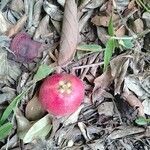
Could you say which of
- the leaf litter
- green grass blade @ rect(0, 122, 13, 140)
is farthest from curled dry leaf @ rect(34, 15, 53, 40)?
green grass blade @ rect(0, 122, 13, 140)

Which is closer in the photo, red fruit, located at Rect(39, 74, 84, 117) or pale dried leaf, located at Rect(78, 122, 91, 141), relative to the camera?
red fruit, located at Rect(39, 74, 84, 117)

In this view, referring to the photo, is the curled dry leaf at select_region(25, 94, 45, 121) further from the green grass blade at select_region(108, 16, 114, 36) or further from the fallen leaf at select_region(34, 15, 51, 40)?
the green grass blade at select_region(108, 16, 114, 36)

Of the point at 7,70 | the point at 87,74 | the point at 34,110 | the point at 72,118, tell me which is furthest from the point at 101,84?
the point at 7,70

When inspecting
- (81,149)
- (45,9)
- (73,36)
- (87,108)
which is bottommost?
(81,149)

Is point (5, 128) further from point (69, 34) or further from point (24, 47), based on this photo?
point (69, 34)

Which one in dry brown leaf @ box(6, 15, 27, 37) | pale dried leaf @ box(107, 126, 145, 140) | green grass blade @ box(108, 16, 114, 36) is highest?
dry brown leaf @ box(6, 15, 27, 37)

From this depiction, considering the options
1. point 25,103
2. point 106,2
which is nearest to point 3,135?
point 25,103

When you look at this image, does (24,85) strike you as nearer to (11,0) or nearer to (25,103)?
(25,103)
